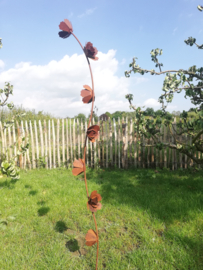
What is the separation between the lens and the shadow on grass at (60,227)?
294 cm

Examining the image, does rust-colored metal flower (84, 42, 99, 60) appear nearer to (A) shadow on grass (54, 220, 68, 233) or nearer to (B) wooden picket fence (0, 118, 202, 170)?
(A) shadow on grass (54, 220, 68, 233)

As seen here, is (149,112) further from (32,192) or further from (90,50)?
(32,192)

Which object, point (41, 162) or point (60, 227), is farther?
point (41, 162)

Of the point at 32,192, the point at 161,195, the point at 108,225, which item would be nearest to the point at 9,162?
the point at 32,192

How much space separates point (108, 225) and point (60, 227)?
75 cm

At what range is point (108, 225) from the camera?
2967mm

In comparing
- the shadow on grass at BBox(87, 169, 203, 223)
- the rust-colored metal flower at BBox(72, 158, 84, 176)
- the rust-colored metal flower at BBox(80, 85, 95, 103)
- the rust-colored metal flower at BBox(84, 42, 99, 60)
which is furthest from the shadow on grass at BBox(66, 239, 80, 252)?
the rust-colored metal flower at BBox(84, 42, 99, 60)

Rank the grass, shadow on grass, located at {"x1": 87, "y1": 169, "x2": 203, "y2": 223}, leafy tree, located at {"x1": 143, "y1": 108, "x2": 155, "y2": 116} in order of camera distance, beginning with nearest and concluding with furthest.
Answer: the grass < shadow on grass, located at {"x1": 87, "y1": 169, "x2": 203, "y2": 223} < leafy tree, located at {"x1": 143, "y1": 108, "x2": 155, "y2": 116}

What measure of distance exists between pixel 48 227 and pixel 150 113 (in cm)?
291

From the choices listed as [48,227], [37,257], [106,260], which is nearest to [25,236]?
[48,227]

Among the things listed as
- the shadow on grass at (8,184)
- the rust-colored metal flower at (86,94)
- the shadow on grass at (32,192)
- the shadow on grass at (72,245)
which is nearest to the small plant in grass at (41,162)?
the shadow on grass at (8,184)

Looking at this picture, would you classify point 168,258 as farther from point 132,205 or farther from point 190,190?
point 190,190

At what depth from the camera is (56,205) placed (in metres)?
3.60

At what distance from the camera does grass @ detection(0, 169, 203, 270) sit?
231 centimetres
